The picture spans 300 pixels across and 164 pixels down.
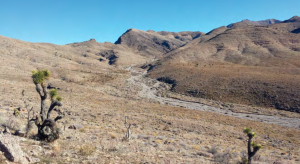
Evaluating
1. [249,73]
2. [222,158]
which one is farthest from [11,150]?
[249,73]

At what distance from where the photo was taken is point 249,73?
7631cm

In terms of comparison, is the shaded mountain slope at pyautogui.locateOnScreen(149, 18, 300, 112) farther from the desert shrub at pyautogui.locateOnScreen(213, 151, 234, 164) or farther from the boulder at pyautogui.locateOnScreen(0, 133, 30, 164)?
the boulder at pyautogui.locateOnScreen(0, 133, 30, 164)

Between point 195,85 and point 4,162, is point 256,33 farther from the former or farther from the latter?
point 4,162

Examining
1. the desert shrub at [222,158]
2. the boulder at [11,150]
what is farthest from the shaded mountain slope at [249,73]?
the boulder at [11,150]

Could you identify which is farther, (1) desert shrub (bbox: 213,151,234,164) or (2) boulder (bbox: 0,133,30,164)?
(1) desert shrub (bbox: 213,151,234,164)

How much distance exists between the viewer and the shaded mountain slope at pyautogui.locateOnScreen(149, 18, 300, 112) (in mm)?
57812

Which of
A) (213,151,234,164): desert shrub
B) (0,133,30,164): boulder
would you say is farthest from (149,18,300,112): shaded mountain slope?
(0,133,30,164): boulder

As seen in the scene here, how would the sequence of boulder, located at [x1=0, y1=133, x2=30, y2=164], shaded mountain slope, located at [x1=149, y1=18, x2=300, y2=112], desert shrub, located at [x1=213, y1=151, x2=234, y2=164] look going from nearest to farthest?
1. boulder, located at [x1=0, y1=133, x2=30, y2=164]
2. desert shrub, located at [x1=213, y1=151, x2=234, y2=164]
3. shaded mountain slope, located at [x1=149, y1=18, x2=300, y2=112]

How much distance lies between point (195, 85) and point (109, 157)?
214 feet

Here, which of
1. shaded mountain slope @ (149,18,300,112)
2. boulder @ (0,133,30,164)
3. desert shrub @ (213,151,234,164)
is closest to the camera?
boulder @ (0,133,30,164)

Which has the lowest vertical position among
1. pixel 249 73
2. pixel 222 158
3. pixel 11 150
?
pixel 222 158

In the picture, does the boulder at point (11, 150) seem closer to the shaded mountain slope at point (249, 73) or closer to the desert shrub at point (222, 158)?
the desert shrub at point (222, 158)

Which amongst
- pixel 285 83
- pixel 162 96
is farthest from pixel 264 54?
pixel 162 96

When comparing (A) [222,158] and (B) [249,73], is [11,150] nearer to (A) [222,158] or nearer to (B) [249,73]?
(A) [222,158]
